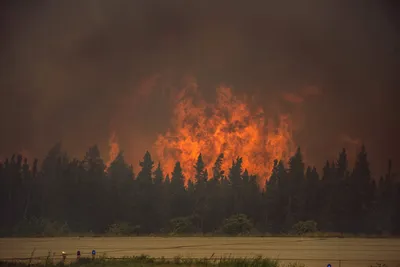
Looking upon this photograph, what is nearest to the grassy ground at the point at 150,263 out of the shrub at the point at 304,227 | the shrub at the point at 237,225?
the shrub at the point at 237,225

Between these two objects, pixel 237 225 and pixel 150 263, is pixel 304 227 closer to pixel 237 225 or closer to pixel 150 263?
pixel 237 225

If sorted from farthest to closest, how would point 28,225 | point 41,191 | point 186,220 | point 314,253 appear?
1. point 41,191
2. point 186,220
3. point 28,225
4. point 314,253

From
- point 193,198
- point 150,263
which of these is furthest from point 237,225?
point 150,263

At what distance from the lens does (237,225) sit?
2621 inches

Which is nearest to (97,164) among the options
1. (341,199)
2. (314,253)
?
(341,199)

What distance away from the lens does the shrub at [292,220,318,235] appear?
67562 mm

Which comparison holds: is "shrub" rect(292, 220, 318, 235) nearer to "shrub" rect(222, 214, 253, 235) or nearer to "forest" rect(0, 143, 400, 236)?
"forest" rect(0, 143, 400, 236)

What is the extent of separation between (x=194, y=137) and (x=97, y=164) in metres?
13.9

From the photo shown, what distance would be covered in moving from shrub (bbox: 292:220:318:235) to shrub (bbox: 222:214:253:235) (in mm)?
6490

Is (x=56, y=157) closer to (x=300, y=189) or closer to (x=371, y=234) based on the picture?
(x=300, y=189)

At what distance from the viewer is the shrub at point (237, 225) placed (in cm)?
6594

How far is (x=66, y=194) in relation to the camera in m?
71.1

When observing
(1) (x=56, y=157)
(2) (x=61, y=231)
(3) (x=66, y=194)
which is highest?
(1) (x=56, y=157)

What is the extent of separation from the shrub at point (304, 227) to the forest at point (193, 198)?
131mm
